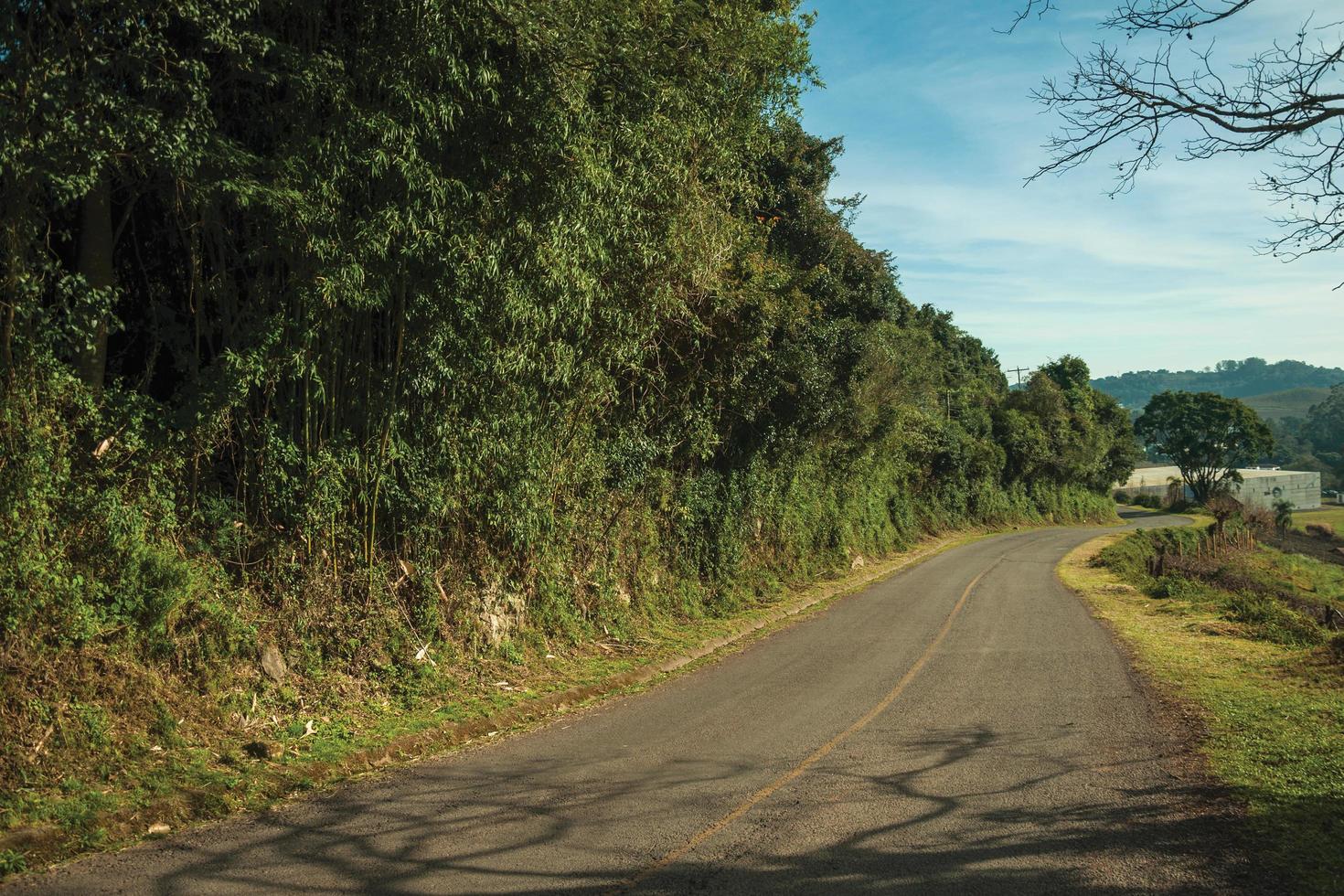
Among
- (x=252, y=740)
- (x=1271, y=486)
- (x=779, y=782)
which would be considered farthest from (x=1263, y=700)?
(x=1271, y=486)

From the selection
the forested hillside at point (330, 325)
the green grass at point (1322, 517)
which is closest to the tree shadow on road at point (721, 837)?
the forested hillside at point (330, 325)

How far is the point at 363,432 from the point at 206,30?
378cm

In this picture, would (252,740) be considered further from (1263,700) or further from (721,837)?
(1263,700)

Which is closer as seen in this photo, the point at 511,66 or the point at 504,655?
the point at 511,66

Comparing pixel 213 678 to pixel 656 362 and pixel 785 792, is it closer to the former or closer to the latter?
pixel 785 792

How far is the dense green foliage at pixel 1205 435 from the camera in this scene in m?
77.2

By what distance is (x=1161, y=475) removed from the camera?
107m

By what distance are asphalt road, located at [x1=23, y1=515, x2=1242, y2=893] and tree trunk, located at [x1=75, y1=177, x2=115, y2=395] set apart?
12.5 ft

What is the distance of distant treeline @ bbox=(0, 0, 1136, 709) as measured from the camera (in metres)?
6.61

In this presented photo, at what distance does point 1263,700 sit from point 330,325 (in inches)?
409

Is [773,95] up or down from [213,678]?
up

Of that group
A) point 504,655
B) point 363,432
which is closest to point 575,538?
point 504,655

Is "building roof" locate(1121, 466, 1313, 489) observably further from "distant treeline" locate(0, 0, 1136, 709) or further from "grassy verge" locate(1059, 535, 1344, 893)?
"distant treeline" locate(0, 0, 1136, 709)

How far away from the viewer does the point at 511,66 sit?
9016mm
